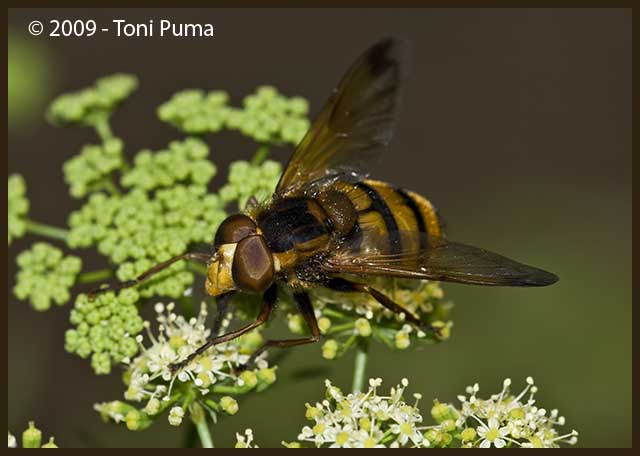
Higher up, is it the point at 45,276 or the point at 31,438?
the point at 45,276

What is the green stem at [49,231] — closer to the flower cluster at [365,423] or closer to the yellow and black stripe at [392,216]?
the yellow and black stripe at [392,216]

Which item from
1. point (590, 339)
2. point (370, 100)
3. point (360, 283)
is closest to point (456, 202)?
point (590, 339)

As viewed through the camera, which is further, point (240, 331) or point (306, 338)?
point (306, 338)

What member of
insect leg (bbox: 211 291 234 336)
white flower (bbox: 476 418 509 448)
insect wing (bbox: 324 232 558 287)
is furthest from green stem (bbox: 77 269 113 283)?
white flower (bbox: 476 418 509 448)

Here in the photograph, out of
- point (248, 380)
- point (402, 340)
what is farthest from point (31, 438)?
point (402, 340)

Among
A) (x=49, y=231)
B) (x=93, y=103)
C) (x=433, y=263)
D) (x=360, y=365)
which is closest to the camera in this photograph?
(x=433, y=263)

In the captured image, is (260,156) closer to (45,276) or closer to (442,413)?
(45,276)

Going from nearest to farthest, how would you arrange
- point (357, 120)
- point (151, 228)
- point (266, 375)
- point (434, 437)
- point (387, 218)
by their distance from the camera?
point (434, 437)
point (266, 375)
point (387, 218)
point (151, 228)
point (357, 120)

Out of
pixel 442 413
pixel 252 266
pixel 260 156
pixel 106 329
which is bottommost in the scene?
pixel 442 413
